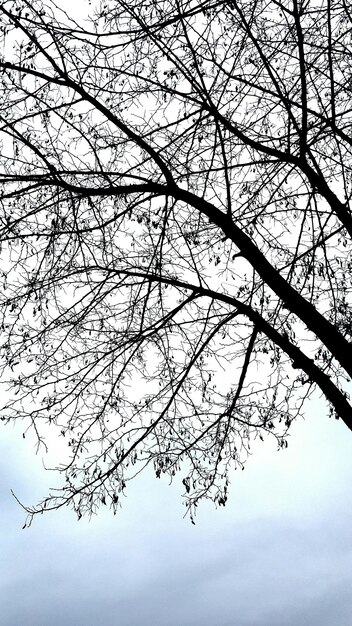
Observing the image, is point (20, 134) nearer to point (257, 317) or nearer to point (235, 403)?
point (257, 317)

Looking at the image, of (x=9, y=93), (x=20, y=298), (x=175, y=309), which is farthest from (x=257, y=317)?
(x=9, y=93)

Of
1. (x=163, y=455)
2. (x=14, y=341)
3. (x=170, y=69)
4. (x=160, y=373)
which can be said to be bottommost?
(x=163, y=455)

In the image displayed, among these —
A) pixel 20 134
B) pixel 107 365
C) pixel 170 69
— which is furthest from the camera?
pixel 107 365

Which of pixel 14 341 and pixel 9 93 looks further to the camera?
pixel 14 341

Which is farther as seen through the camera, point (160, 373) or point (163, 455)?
point (160, 373)

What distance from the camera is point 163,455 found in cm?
692

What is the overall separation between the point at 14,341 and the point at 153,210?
1996mm

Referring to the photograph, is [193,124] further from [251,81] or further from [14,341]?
[14,341]

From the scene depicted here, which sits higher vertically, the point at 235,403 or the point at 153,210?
the point at 153,210

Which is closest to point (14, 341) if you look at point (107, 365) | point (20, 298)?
point (20, 298)

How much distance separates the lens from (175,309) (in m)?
6.86

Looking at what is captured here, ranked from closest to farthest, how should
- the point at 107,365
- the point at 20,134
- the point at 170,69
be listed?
the point at 20,134
the point at 170,69
the point at 107,365

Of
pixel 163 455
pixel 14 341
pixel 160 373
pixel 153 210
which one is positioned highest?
pixel 153 210

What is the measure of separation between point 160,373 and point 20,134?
2910mm
